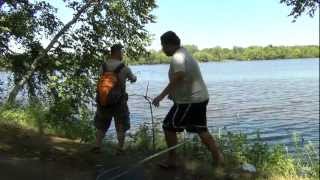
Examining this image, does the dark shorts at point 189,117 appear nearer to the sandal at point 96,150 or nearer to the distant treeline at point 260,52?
the sandal at point 96,150

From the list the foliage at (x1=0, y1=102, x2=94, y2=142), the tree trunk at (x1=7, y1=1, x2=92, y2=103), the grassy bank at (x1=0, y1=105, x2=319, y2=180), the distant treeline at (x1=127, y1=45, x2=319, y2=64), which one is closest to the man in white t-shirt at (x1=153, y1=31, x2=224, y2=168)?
the grassy bank at (x1=0, y1=105, x2=319, y2=180)

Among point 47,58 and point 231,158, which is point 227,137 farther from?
point 47,58

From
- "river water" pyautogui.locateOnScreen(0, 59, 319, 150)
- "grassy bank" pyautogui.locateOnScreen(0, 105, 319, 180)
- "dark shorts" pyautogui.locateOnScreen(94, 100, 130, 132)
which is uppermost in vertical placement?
"dark shorts" pyautogui.locateOnScreen(94, 100, 130, 132)

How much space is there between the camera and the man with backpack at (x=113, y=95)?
862 cm

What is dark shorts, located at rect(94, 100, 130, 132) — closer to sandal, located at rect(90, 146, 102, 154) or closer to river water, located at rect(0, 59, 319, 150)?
sandal, located at rect(90, 146, 102, 154)

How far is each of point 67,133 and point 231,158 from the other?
3.61 metres

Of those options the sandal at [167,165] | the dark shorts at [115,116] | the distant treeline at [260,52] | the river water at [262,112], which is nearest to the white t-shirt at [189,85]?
the sandal at [167,165]

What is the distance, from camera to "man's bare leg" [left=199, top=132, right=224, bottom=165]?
26.2 ft

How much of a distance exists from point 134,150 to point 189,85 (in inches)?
88.4

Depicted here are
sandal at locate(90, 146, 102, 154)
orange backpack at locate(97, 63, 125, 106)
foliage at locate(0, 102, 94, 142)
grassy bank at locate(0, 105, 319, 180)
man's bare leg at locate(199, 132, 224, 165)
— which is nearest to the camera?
man's bare leg at locate(199, 132, 224, 165)

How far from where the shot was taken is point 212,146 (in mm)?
8102

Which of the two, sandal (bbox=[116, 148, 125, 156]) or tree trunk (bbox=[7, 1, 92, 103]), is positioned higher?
tree trunk (bbox=[7, 1, 92, 103])

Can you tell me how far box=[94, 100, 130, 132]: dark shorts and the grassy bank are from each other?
41cm

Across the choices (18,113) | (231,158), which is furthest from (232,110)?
(231,158)
